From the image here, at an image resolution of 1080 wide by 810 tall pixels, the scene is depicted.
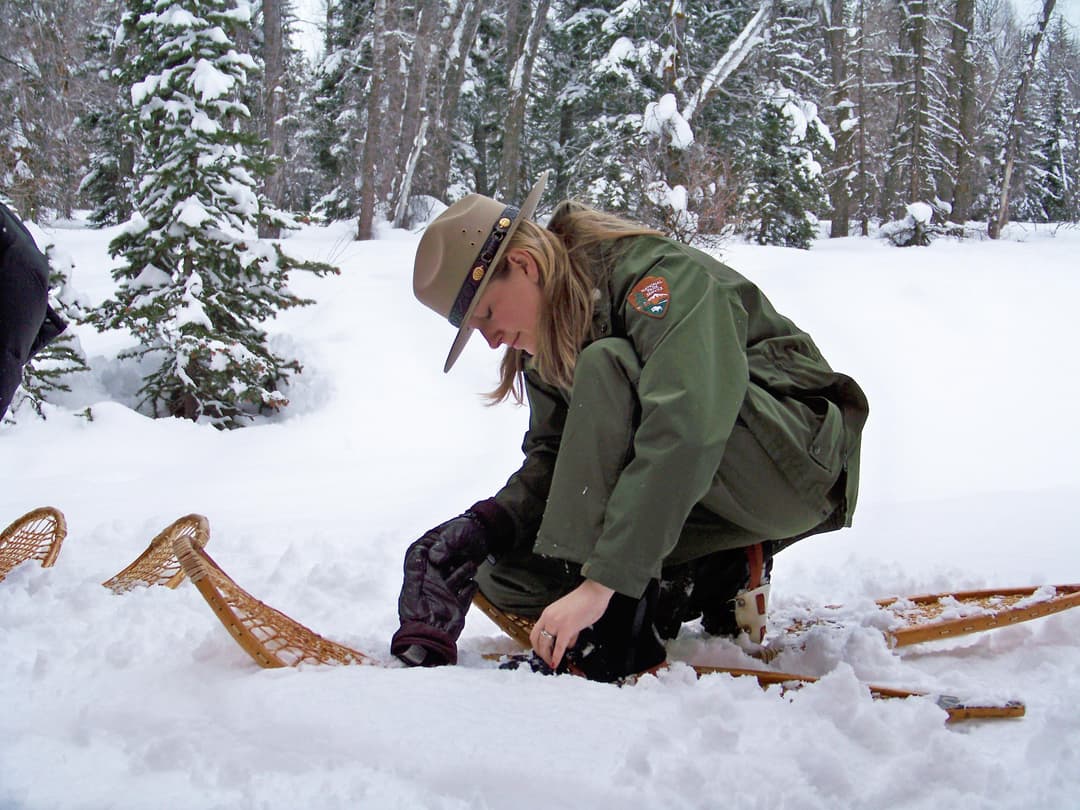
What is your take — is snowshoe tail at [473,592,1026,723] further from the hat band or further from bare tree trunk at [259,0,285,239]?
bare tree trunk at [259,0,285,239]

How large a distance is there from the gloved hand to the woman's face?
51cm

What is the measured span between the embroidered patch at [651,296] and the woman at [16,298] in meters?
1.47

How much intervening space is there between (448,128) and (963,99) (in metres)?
10.2

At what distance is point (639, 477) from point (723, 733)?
0.45m

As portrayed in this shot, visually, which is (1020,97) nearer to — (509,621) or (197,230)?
(197,230)

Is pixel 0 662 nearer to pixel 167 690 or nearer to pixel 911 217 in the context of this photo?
pixel 167 690

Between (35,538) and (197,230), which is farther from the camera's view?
(197,230)

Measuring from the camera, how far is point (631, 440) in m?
1.54

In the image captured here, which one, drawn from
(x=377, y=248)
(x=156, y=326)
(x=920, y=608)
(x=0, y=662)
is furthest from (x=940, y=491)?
(x=377, y=248)

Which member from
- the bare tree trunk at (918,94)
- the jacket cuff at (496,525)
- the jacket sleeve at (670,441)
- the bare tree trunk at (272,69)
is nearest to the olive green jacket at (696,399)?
the jacket sleeve at (670,441)

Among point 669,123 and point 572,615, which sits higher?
point 669,123

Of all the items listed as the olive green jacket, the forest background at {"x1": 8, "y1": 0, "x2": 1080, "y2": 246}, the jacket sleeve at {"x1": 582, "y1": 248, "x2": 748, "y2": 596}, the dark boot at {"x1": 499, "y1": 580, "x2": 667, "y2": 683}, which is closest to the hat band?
the olive green jacket

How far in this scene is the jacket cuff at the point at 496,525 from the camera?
2031mm

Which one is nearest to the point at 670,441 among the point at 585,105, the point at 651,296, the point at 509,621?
the point at 651,296
